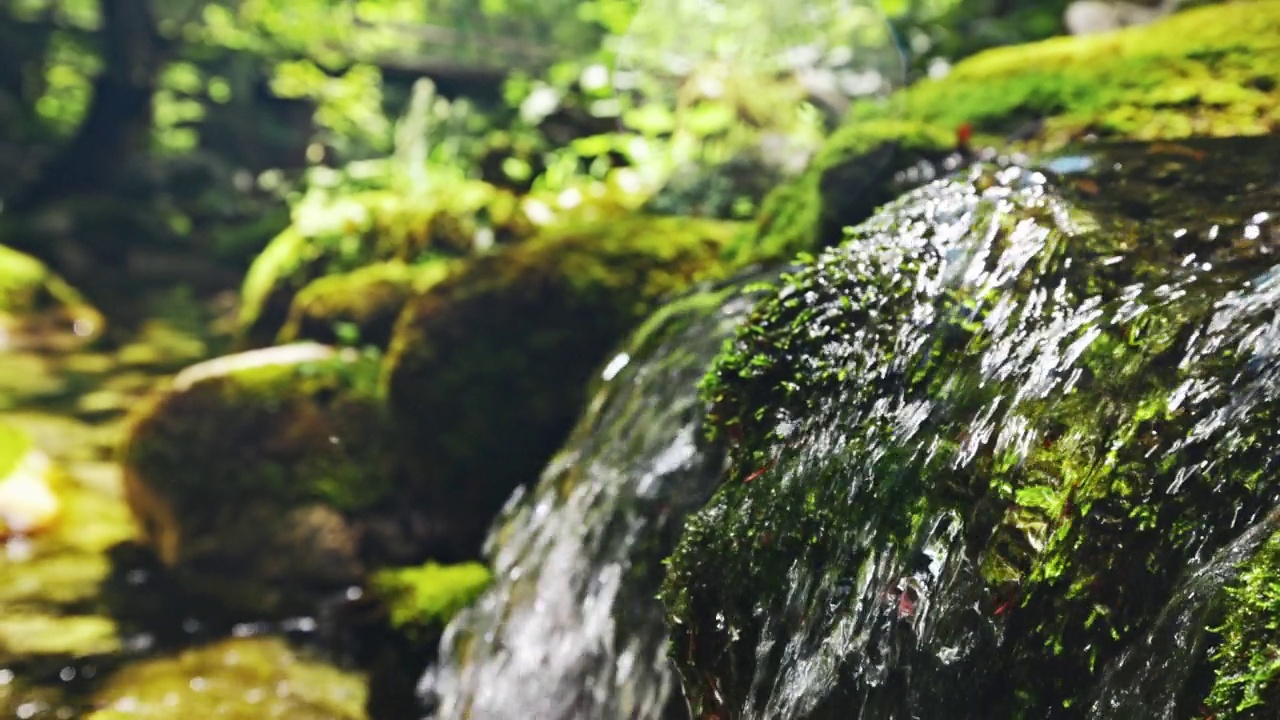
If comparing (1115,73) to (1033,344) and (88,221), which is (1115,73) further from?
(88,221)

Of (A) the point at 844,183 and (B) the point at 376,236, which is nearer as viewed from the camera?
(A) the point at 844,183

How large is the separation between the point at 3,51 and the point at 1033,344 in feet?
60.2

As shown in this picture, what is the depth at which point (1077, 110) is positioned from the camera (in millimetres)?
4734

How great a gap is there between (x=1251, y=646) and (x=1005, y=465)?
74cm

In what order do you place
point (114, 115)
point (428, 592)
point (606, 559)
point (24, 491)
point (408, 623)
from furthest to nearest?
point (114, 115), point (24, 491), point (428, 592), point (408, 623), point (606, 559)

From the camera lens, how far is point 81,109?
49.5 feet

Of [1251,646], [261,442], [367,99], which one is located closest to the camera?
[1251,646]

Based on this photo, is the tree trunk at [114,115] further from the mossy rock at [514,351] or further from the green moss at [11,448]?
the mossy rock at [514,351]

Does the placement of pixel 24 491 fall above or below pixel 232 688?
above

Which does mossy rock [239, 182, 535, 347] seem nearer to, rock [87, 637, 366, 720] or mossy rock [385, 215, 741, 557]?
mossy rock [385, 215, 741, 557]

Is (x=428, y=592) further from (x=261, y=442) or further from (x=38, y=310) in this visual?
(x=38, y=310)

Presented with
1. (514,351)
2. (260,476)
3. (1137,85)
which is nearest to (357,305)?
(260,476)

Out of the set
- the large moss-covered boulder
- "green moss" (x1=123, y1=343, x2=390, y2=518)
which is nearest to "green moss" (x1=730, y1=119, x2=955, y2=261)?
the large moss-covered boulder

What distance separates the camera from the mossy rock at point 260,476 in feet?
16.9
